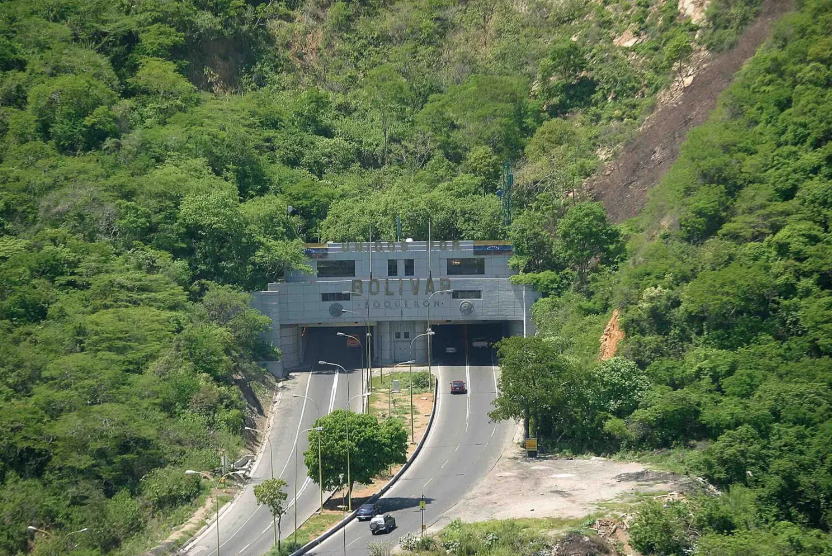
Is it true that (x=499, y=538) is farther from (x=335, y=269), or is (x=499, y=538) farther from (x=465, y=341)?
(x=335, y=269)

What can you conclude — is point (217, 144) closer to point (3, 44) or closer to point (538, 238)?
point (3, 44)

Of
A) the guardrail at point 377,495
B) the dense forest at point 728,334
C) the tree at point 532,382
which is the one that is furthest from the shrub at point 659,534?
the guardrail at point 377,495

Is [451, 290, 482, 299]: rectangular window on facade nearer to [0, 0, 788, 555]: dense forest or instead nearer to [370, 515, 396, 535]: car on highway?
[0, 0, 788, 555]: dense forest

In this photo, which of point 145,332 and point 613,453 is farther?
point 145,332

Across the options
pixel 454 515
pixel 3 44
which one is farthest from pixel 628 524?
pixel 3 44

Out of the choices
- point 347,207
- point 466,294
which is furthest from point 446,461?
point 347,207

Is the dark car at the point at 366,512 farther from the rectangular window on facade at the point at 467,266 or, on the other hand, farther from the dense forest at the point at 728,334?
the rectangular window on facade at the point at 467,266
